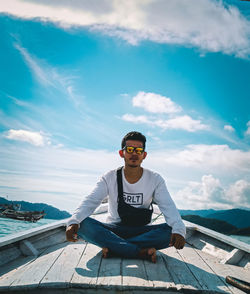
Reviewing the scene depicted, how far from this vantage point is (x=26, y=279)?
1677 millimetres

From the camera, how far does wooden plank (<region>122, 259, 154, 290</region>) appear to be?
1625mm

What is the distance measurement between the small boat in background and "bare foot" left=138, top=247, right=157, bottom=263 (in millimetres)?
39985

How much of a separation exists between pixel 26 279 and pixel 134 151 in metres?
1.70

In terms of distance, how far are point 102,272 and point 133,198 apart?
0.91m

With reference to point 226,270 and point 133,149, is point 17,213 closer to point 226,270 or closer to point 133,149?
point 133,149

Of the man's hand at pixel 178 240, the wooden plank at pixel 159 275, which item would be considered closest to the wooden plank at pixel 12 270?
the wooden plank at pixel 159 275

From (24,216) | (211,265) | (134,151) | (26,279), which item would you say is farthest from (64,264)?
(24,216)

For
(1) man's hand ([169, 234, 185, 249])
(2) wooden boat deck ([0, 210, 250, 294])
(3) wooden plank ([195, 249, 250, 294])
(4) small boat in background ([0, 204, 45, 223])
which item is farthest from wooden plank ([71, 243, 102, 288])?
(4) small boat in background ([0, 204, 45, 223])

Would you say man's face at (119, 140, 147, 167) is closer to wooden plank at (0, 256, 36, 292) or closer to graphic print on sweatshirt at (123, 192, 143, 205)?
graphic print on sweatshirt at (123, 192, 143, 205)

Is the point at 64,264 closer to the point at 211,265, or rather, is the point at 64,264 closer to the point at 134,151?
the point at 134,151

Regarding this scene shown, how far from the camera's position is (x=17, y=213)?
40.0 metres

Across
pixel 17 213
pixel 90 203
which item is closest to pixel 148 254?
pixel 90 203

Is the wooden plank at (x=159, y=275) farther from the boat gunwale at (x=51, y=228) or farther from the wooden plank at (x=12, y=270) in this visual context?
the wooden plank at (x=12, y=270)

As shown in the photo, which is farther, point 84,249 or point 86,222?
point 84,249
